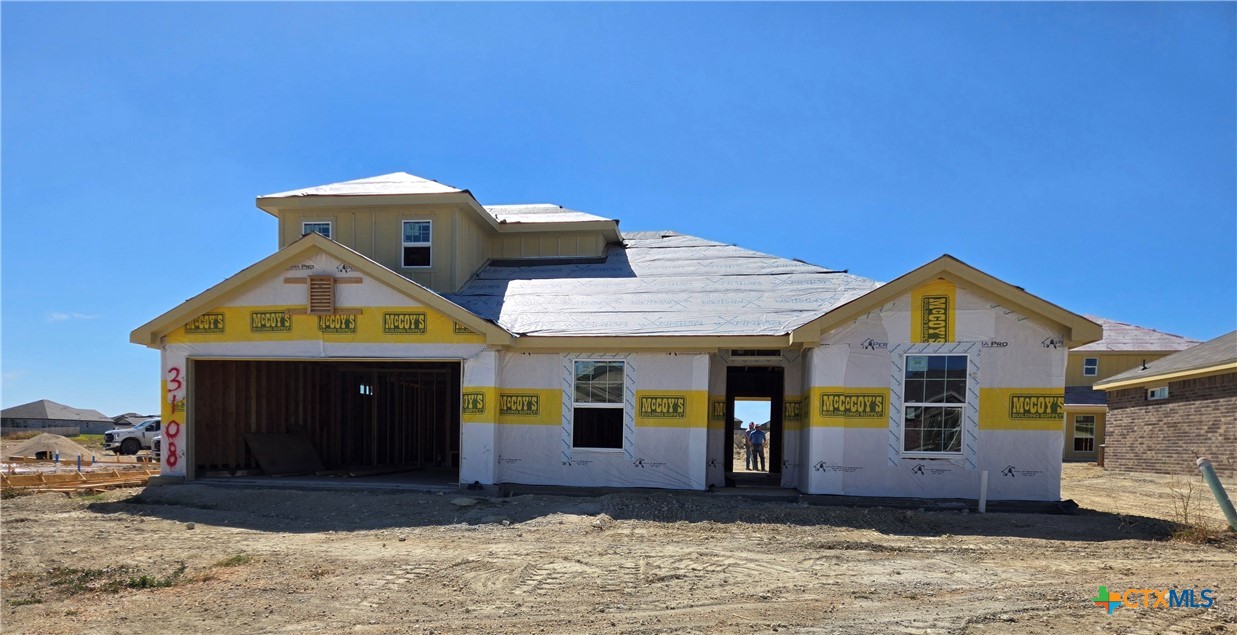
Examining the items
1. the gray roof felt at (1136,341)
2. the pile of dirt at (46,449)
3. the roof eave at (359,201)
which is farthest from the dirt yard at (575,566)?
the gray roof felt at (1136,341)

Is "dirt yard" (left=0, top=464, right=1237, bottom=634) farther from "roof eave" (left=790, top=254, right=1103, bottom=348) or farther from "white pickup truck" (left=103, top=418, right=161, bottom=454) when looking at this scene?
"white pickup truck" (left=103, top=418, right=161, bottom=454)

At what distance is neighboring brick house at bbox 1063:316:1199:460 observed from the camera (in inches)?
1256

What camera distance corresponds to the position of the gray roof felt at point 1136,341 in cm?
3391

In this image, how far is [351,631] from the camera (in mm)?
6371

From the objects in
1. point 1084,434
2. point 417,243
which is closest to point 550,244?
point 417,243

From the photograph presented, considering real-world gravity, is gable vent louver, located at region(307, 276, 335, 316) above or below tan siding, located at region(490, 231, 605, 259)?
below

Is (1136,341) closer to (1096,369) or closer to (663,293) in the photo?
(1096,369)

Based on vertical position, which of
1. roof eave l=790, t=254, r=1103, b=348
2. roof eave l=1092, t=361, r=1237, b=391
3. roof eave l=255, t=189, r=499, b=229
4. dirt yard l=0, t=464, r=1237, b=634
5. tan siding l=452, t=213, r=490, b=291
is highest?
roof eave l=255, t=189, r=499, b=229

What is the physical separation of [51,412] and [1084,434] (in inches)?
2493

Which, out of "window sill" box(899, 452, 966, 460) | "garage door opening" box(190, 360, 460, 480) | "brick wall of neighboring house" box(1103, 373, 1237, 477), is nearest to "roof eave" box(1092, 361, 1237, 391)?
"brick wall of neighboring house" box(1103, 373, 1237, 477)

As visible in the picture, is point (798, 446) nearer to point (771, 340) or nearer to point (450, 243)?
point (771, 340)

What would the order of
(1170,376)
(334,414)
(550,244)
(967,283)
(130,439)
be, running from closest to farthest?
(967,283), (550,244), (334,414), (1170,376), (130,439)

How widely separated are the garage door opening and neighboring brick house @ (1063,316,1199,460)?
25155 mm

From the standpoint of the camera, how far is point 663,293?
1573cm
